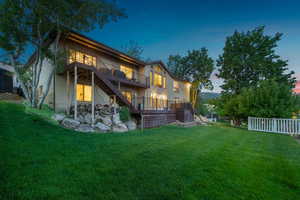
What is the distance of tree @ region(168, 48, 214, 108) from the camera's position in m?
26.7

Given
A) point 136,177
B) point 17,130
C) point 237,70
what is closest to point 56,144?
point 17,130

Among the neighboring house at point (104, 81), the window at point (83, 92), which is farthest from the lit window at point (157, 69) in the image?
the window at point (83, 92)

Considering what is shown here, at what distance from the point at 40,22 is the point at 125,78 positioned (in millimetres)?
6594

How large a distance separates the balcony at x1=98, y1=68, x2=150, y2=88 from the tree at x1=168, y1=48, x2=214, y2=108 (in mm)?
14487

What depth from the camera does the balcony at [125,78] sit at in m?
10.9

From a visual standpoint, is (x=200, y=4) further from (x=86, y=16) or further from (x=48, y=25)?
(x=48, y=25)

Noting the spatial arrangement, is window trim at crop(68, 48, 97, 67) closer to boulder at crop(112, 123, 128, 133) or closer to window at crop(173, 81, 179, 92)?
boulder at crop(112, 123, 128, 133)

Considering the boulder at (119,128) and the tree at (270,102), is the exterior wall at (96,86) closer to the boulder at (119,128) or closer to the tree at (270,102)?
the boulder at (119,128)

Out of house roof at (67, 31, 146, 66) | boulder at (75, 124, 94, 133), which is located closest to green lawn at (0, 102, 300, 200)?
boulder at (75, 124, 94, 133)

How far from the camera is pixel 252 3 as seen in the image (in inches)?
553

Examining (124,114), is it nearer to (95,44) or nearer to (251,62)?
(95,44)

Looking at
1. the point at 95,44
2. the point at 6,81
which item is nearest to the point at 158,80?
the point at 95,44

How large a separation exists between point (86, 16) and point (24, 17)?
10.9ft

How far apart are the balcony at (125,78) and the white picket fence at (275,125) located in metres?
10.5
